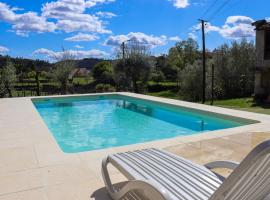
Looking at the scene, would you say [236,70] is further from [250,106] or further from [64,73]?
[64,73]

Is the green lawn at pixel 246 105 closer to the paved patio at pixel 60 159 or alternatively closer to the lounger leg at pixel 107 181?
the paved patio at pixel 60 159

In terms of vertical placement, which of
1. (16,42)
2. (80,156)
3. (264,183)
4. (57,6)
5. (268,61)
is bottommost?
(80,156)

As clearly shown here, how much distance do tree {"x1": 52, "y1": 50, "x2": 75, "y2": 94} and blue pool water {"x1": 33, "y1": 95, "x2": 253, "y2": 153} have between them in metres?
6.64

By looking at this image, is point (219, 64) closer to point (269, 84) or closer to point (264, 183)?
point (269, 84)

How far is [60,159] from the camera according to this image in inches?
187

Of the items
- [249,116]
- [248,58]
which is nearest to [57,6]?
[248,58]

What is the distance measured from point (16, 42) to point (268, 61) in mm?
24604

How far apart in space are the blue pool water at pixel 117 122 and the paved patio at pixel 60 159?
1515mm

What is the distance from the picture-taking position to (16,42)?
31141 millimetres

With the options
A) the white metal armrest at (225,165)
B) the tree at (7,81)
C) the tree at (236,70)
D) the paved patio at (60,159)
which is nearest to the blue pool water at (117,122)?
the paved patio at (60,159)

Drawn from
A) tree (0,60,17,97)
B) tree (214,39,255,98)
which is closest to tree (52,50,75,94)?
tree (0,60,17,97)

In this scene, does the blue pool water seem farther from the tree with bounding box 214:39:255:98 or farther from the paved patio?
the tree with bounding box 214:39:255:98

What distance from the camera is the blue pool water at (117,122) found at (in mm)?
8377

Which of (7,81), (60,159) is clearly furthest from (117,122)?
(7,81)
